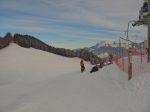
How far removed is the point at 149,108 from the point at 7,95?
18368mm

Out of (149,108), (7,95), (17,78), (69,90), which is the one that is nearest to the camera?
(149,108)

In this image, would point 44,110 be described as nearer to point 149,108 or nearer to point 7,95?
point 149,108

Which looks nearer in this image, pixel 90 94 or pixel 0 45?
pixel 90 94

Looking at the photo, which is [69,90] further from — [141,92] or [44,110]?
[141,92]

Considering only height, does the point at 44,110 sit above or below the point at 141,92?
below

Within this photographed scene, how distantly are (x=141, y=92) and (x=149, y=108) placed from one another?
7.36 ft

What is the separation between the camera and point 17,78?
47.8 m

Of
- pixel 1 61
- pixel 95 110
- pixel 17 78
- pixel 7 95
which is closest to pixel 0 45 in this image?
pixel 1 61

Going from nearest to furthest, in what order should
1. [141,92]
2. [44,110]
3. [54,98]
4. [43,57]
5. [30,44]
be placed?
[141,92] → [44,110] → [54,98] → [43,57] → [30,44]

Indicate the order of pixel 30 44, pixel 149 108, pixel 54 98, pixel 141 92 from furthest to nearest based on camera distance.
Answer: pixel 30 44 → pixel 54 98 → pixel 141 92 → pixel 149 108

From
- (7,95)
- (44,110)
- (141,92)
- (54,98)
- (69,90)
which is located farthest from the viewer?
(7,95)

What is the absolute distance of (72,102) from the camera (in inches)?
840

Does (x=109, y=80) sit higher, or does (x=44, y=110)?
(x=109, y=80)

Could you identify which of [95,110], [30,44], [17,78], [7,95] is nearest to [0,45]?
[30,44]
